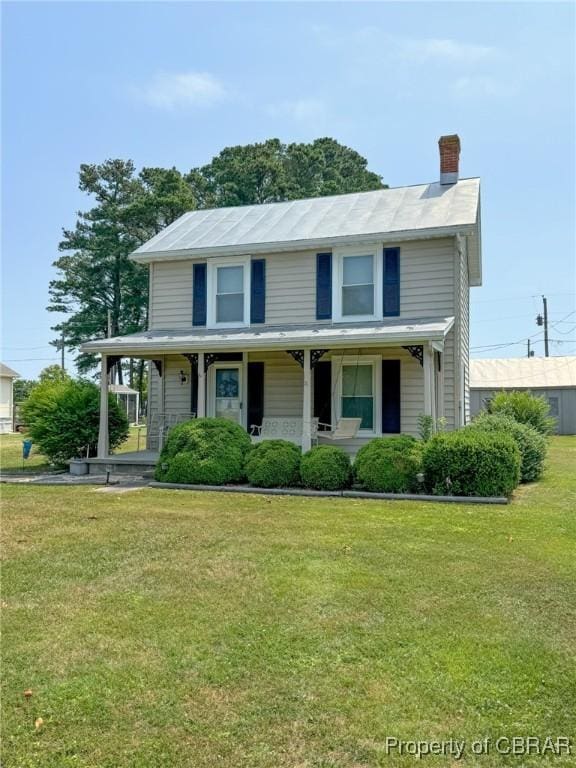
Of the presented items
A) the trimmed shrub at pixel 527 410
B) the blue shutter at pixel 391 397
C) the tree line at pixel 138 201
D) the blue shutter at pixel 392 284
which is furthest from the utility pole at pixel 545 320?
the blue shutter at pixel 391 397

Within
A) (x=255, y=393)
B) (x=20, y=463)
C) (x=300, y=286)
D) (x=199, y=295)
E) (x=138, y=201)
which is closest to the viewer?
(x=300, y=286)

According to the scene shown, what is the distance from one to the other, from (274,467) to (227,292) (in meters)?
5.59


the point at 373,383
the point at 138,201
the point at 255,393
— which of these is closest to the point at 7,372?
the point at 138,201

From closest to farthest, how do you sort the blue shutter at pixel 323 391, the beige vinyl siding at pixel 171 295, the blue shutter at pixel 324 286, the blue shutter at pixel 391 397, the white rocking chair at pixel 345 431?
the white rocking chair at pixel 345 431 < the blue shutter at pixel 391 397 < the blue shutter at pixel 323 391 < the blue shutter at pixel 324 286 < the beige vinyl siding at pixel 171 295

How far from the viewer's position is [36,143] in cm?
1364

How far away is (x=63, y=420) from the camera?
1267 cm

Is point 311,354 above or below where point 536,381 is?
below

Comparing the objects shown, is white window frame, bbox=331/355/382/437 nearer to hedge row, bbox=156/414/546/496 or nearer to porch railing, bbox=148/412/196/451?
hedge row, bbox=156/414/546/496

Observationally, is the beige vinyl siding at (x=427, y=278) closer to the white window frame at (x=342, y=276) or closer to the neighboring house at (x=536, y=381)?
the white window frame at (x=342, y=276)

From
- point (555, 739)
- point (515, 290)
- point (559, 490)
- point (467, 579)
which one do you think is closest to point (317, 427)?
point (559, 490)

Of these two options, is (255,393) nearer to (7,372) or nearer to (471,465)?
(471,465)

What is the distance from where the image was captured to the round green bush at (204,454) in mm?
9750

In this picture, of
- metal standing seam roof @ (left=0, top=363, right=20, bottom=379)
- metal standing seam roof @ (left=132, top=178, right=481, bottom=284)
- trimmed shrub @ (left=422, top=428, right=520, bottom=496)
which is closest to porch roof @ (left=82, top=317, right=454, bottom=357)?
metal standing seam roof @ (left=132, top=178, right=481, bottom=284)

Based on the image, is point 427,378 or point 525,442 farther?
point 525,442
